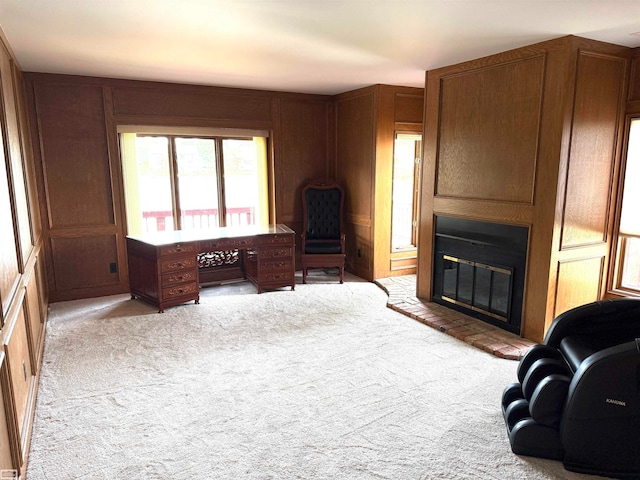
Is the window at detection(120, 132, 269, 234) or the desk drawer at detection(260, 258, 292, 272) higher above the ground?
the window at detection(120, 132, 269, 234)

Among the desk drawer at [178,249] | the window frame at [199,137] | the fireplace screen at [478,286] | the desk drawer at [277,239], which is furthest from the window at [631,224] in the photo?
the desk drawer at [178,249]

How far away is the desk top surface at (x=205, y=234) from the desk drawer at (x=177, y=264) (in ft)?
0.66

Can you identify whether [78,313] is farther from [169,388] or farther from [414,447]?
[414,447]

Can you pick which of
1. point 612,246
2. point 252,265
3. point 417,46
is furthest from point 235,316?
point 612,246

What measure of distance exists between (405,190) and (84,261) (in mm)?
4184

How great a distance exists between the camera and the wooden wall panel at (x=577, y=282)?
138 inches

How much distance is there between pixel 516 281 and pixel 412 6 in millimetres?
2429

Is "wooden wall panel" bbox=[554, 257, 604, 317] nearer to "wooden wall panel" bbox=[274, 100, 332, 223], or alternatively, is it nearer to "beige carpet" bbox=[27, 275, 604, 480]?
"beige carpet" bbox=[27, 275, 604, 480]

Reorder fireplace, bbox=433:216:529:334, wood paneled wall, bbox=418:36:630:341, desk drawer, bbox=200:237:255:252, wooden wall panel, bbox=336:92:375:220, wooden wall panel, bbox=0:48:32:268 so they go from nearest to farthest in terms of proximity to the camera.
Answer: wooden wall panel, bbox=0:48:32:268 → wood paneled wall, bbox=418:36:630:341 → fireplace, bbox=433:216:529:334 → desk drawer, bbox=200:237:255:252 → wooden wall panel, bbox=336:92:375:220

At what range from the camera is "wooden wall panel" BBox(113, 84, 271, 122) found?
16.0 feet

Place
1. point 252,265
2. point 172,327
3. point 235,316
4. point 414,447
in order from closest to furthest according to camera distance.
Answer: point 414,447 < point 172,327 < point 235,316 < point 252,265

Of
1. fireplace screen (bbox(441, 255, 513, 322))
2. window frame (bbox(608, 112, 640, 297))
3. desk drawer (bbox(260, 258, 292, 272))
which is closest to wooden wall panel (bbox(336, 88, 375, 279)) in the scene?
desk drawer (bbox(260, 258, 292, 272))

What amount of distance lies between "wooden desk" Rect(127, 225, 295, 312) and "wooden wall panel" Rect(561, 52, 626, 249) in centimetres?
302

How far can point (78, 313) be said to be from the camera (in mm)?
4398
